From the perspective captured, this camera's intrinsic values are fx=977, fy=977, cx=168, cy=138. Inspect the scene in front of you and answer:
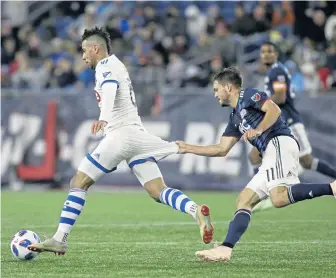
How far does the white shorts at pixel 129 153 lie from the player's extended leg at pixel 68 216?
112 mm

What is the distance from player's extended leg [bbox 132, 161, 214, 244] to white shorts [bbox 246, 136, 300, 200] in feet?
1.85

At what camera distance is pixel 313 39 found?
22.1 meters

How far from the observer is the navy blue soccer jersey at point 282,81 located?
1413 centimetres

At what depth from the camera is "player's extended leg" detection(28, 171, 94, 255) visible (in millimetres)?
9406

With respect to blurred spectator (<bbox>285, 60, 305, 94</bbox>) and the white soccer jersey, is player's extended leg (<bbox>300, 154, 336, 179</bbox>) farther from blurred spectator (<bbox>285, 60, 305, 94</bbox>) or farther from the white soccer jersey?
the white soccer jersey

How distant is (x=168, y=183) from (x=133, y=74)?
119 inches

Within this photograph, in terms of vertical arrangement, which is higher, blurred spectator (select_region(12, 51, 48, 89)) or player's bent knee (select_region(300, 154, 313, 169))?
blurred spectator (select_region(12, 51, 48, 89))

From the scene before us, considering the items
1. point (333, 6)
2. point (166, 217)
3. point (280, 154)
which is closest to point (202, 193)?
point (166, 217)

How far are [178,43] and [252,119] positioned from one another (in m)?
13.5

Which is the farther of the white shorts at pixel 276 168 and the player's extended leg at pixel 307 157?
the player's extended leg at pixel 307 157

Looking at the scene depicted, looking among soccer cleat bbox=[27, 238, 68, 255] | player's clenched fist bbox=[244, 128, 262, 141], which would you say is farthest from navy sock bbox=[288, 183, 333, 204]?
soccer cleat bbox=[27, 238, 68, 255]

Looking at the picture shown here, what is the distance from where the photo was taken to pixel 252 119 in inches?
375

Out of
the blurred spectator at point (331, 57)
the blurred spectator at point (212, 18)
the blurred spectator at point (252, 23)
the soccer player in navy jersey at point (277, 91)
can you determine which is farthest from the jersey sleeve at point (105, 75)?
the blurred spectator at point (212, 18)

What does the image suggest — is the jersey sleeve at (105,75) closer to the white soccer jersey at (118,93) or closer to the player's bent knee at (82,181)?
the white soccer jersey at (118,93)
